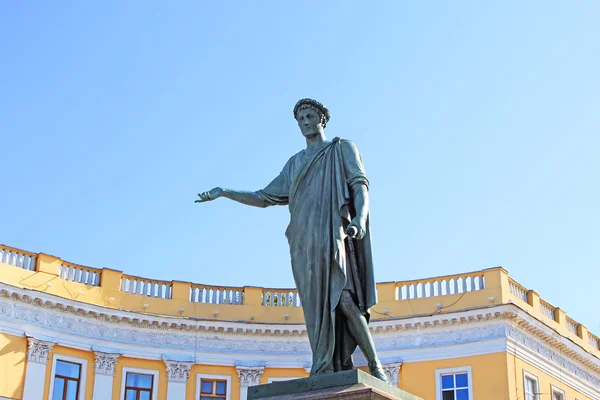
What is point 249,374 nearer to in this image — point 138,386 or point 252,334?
point 252,334

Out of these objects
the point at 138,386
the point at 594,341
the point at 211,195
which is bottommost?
the point at 211,195

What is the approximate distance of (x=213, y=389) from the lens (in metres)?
28.1

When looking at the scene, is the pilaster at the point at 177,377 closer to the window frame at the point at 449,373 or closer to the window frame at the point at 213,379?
the window frame at the point at 213,379

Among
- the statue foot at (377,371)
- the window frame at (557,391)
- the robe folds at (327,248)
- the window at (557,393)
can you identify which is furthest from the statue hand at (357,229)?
the window at (557,393)

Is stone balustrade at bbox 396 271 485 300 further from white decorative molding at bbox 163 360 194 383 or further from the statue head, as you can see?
the statue head

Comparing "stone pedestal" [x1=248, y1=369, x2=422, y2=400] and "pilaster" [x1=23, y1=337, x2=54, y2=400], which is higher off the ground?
"pilaster" [x1=23, y1=337, x2=54, y2=400]

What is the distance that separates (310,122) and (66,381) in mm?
20598

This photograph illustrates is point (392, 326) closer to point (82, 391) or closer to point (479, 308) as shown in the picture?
point (479, 308)

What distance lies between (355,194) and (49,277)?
2119 cm

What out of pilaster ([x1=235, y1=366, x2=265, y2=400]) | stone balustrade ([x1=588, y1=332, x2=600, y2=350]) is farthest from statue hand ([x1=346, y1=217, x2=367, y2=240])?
stone balustrade ([x1=588, y1=332, x2=600, y2=350])

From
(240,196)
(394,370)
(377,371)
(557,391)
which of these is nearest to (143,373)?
(394,370)

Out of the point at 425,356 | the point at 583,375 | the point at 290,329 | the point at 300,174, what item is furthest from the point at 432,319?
the point at 300,174

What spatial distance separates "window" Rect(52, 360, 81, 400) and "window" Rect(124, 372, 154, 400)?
56.9 inches

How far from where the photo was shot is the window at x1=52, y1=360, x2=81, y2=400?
26016 mm
